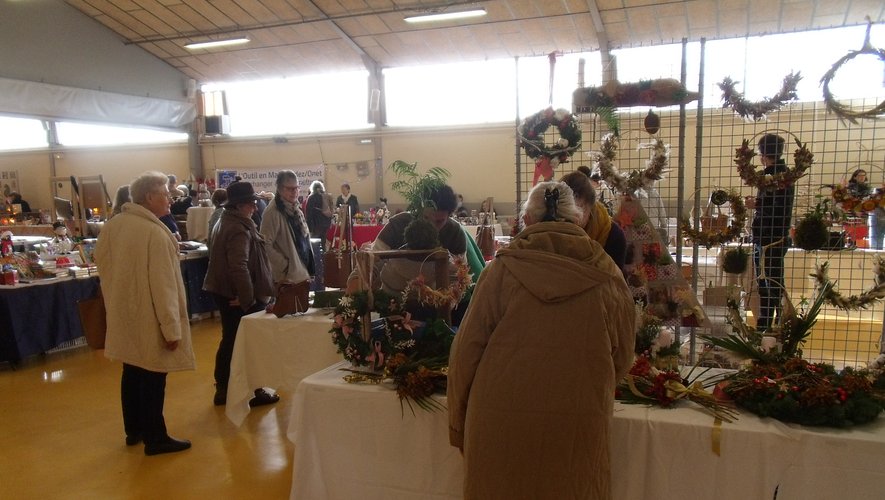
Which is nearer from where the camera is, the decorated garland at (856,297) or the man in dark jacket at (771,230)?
the decorated garland at (856,297)

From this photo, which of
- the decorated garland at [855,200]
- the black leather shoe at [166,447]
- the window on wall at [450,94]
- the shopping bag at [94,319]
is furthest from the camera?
the window on wall at [450,94]

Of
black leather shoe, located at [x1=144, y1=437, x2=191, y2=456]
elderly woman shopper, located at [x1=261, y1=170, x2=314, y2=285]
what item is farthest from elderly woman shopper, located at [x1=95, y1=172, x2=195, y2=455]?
elderly woman shopper, located at [x1=261, y1=170, x2=314, y2=285]

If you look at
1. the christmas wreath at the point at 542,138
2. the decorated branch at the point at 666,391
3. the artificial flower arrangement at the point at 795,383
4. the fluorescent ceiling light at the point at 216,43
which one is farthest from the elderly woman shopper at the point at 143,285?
the fluorescent ceiling light at the point at 216,43

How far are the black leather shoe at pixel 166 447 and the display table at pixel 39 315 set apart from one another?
7.72 ft

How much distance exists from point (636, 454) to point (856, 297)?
1125mm

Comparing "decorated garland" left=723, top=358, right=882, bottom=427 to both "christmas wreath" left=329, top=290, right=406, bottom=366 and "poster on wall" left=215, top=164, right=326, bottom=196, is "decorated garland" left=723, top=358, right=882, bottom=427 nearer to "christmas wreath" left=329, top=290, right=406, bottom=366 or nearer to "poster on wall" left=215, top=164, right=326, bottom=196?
"christmas wreath" left=329, top=290, right=406, bottom=366

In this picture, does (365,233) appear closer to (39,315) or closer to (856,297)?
(39,315)

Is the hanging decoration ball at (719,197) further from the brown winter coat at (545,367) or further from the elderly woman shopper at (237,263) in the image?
the elderly woman shopper at (237,263)

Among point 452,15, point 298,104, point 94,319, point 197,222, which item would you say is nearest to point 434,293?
point 94,319

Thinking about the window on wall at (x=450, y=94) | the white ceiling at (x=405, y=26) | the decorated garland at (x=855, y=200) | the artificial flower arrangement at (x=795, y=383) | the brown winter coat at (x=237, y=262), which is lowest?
the artificial flower arrangement at (x=795, y=383)

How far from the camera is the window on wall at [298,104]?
38.4ft

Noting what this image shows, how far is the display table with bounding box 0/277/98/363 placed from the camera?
4.64 meters

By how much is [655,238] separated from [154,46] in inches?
449

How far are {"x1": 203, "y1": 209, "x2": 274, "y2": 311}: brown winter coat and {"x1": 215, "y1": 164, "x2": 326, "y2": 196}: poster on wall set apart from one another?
329 inches
